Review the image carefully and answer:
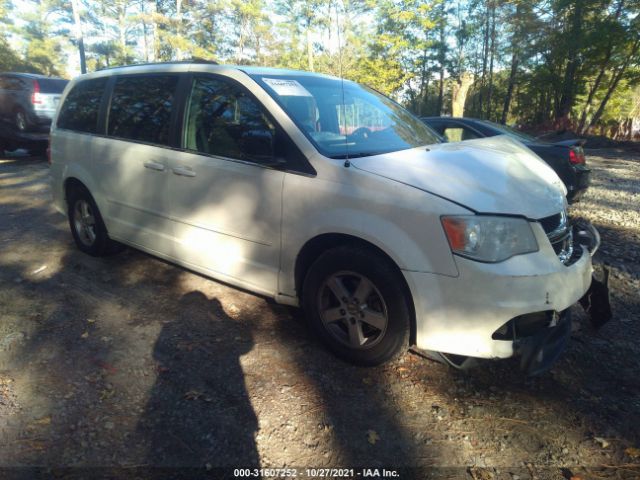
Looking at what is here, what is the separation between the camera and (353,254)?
2.58 m

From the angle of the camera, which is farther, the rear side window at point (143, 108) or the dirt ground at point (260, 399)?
the rear side window at point (143, 108)

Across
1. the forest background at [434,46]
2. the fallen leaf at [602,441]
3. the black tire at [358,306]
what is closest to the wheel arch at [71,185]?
the black tire at [358,306]

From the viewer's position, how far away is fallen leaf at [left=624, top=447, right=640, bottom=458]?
83.6 inches

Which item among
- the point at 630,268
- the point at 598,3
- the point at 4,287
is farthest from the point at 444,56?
the point at 4,287

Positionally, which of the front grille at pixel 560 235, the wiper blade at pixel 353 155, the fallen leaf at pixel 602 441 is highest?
the wiper blade at pixel 353 155

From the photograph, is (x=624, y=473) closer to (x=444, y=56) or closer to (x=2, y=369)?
(x=2, y=369)

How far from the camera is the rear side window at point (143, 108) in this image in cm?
357

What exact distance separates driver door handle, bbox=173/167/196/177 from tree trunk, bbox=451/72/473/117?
86.6 ft

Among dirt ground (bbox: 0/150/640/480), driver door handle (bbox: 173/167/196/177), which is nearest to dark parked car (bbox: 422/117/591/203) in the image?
dirt ground (bbox: 0/150/640/480)

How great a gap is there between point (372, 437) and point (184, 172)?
229cm

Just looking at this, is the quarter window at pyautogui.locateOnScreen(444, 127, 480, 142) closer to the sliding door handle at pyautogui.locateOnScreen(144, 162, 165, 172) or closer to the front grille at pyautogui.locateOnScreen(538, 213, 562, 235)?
the front grille at pyautogui.locateOnScreen(538, 213, 562, 235)

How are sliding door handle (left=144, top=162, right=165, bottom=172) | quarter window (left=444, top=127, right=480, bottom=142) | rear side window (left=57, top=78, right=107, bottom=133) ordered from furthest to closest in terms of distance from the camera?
quarter window (left=444, top=127, right=480, bottom=142) → rear side window (left=57, top=78, right=107, bottom=133) → sliding door handle (left=144, top=162, right=165, bottom=172)

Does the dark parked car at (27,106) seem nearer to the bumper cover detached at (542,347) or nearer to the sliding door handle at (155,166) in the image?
the sliding door handle at (155,166)

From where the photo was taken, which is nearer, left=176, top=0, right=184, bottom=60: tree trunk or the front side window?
the front side window
